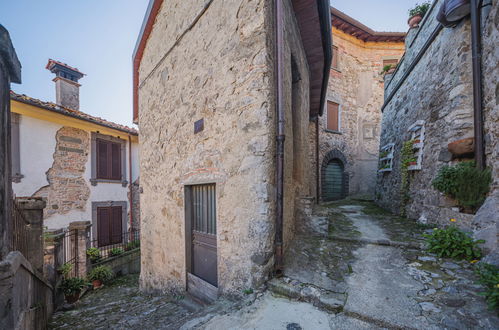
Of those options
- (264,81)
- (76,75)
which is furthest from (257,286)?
(76,75)

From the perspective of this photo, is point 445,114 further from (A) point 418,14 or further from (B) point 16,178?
(B) point 16,178

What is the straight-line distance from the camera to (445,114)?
12.2ft

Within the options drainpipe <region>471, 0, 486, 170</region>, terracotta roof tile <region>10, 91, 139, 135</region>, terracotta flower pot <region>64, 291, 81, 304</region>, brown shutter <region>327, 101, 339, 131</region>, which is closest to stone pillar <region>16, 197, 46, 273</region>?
terracotta flower pot <region>64, 291, 81, 304</region>

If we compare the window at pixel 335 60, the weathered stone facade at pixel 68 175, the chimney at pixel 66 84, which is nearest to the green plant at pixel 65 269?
the weathered stone facade at pixel 68 175

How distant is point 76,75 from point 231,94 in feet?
33.5

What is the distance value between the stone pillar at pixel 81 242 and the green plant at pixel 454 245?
24.4 ft

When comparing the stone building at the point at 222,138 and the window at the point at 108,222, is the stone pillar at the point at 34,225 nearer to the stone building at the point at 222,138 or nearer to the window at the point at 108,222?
the stone building at the point at 222,138

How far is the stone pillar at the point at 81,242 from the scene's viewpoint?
564 centimetres

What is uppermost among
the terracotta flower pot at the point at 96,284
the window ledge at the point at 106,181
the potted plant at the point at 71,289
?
the window ledge at the point at 106,181

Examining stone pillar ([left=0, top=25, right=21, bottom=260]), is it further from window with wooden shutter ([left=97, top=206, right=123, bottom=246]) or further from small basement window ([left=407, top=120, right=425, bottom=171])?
window with wooden shutter ([left=97, top=206, right=123, bottom=246])

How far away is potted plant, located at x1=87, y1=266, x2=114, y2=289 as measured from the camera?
5997 mm

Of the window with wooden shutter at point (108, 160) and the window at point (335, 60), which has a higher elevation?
the window at point (335, 60)

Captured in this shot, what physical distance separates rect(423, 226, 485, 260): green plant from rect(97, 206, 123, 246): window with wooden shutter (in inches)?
386

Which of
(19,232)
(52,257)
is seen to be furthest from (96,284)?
(19,232)
